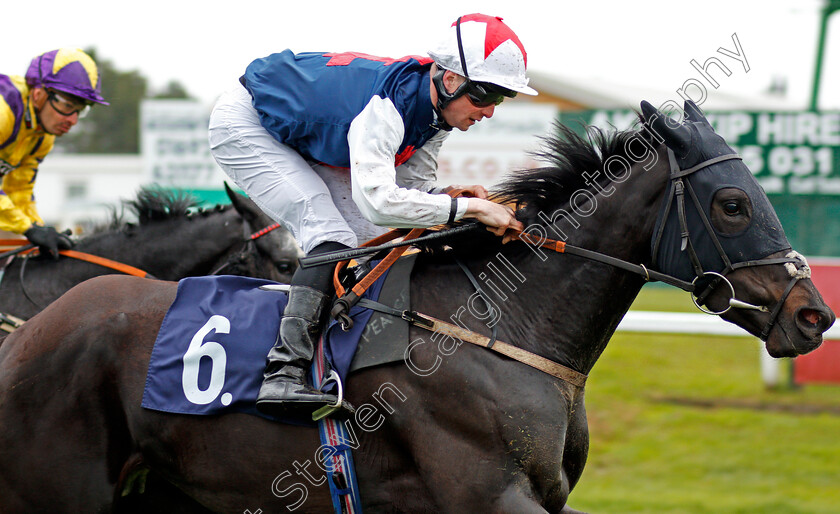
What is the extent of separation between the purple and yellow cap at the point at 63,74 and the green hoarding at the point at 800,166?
9.20 metres

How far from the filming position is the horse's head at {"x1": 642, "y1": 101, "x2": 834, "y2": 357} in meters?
2.73

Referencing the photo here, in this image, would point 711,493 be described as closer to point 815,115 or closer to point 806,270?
point 806,270

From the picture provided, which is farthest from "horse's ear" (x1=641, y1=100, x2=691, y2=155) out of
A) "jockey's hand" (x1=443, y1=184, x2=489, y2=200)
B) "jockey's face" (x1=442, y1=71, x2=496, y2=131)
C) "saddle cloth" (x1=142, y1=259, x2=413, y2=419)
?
"saddle cloth" (x1=142, y1=259, x2=413, y2=419)

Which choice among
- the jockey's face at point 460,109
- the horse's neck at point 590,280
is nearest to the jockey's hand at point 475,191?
the jockey's face at point 460,109

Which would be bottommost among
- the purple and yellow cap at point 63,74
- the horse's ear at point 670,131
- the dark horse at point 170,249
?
the dark horse at point 170,249

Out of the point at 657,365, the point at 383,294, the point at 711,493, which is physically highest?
the point at 383,294

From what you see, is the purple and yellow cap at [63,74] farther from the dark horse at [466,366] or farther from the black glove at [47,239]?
the dark horse at [466,366]

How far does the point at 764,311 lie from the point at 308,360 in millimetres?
1550

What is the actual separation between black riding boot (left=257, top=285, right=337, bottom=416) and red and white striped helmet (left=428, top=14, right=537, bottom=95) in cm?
96

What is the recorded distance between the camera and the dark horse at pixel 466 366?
2836 millimetres

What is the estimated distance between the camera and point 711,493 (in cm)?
589

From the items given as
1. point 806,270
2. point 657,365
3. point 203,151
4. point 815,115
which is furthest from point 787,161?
point 806,270

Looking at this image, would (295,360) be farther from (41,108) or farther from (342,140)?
(41,108)

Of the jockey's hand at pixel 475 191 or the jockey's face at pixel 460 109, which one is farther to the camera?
the jockey's hand at pixel 475 191
